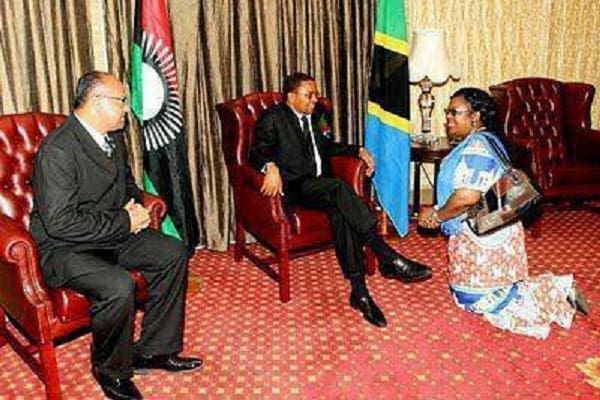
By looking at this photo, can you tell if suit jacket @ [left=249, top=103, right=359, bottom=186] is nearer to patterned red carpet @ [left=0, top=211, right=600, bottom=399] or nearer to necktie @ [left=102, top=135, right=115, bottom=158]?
patterned red carpet @ [left=0, top=211, right=600, bottom=399]

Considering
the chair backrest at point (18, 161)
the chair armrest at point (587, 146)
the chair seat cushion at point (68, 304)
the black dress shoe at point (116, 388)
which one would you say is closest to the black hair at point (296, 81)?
the chair backrest at point (18, 161)

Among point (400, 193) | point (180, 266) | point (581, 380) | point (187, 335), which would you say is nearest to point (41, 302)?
point (180, 266)

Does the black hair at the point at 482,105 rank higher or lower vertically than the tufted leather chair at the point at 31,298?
higher

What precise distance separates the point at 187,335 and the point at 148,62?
1515mm

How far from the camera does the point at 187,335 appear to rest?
3391 mm

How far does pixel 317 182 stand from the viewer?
378 cm

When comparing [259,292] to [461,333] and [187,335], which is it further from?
[461,333]

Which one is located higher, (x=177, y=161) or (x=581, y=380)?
(x=177, y=161)

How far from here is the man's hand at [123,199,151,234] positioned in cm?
293

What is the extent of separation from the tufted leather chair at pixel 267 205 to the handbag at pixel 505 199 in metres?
0.81

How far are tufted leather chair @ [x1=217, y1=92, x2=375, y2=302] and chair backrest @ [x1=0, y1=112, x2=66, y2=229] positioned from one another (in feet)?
3.73

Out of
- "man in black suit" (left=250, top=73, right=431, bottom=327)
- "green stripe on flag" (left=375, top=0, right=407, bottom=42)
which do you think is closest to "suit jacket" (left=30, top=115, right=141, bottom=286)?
"man in black suit" (left=250, top=73, right=431, bottom=327)

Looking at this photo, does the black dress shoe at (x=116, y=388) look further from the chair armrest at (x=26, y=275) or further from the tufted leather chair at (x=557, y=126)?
the tufted leather chair at (x=557, y=126)

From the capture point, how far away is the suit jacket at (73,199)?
272cm
